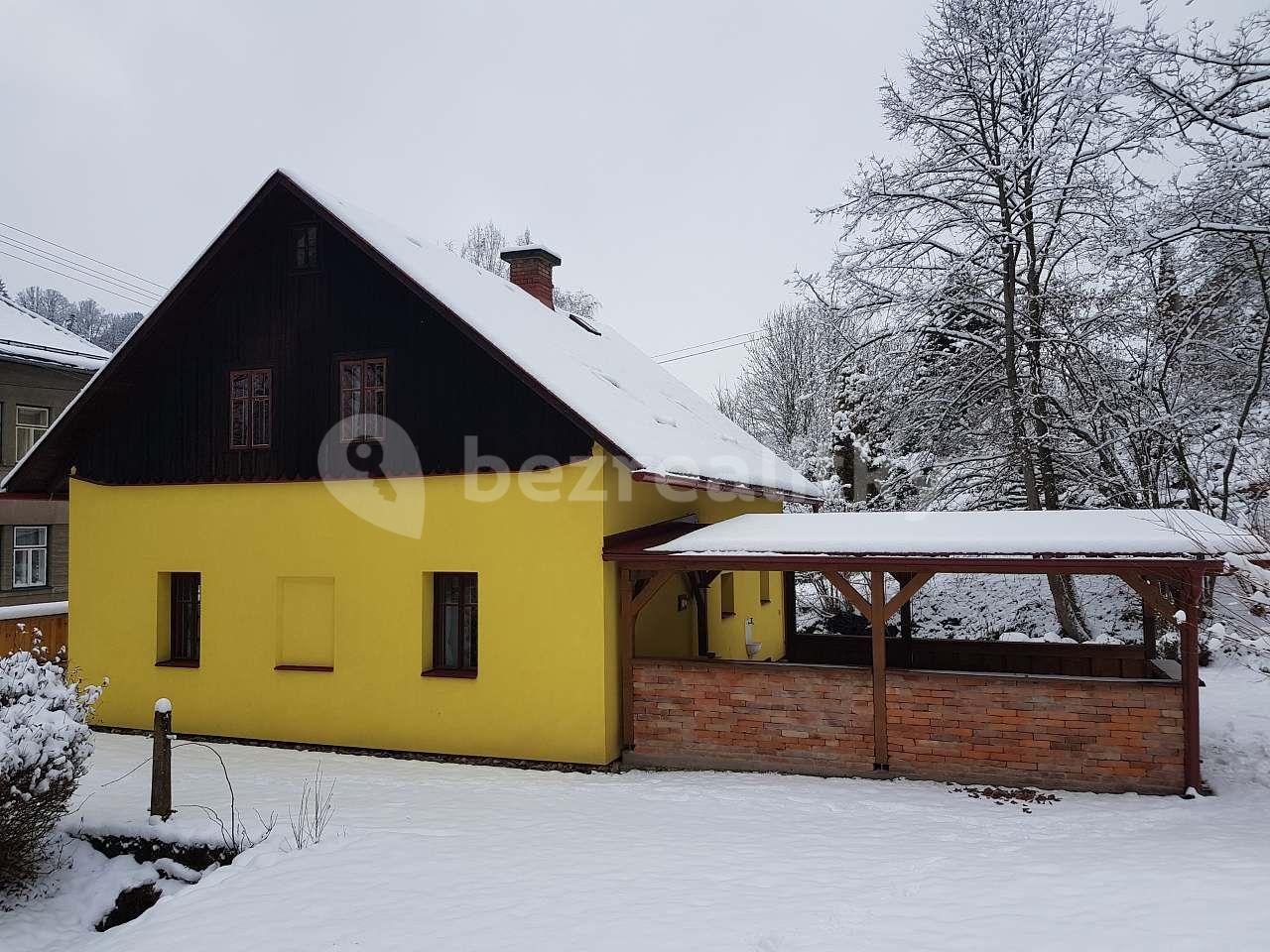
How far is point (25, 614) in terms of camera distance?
14.7 meters

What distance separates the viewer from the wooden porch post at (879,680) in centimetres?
920

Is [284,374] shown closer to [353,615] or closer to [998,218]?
[353,615]

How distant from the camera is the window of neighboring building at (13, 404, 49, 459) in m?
23.1

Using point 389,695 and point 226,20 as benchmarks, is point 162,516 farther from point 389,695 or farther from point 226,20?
point 226,20

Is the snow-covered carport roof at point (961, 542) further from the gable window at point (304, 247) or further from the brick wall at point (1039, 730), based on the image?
the gable window at point (304, 247)

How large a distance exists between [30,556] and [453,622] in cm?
1801

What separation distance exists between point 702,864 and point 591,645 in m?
3.27

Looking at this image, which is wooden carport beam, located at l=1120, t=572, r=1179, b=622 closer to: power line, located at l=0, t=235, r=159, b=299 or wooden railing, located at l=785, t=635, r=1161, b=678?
wooden railing, located at l=785, t=635, r=1161, b=678

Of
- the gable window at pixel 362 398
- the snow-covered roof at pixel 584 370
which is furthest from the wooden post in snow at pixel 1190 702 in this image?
the gable window at pixel 362 398

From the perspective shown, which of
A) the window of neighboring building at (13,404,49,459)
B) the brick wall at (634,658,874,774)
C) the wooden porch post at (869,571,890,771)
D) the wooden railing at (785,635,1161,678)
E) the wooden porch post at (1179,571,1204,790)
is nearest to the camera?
the wooden porch post at (1179,571,1204,790)

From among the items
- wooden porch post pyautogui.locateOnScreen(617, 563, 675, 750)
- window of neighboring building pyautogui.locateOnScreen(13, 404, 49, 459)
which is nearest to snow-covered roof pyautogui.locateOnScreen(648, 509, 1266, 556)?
wooden porch post pyautogui.locateOnScreen(617, 563, 675, 750)

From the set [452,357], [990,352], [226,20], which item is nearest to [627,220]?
[226,20]

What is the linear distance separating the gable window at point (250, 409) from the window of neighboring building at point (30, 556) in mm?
15152

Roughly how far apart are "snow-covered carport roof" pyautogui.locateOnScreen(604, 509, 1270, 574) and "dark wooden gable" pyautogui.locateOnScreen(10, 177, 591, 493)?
1.76 m
